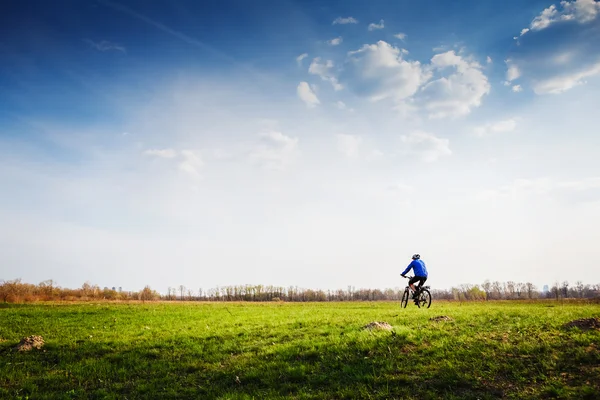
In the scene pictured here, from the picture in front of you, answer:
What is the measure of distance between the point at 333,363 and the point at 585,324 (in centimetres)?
883

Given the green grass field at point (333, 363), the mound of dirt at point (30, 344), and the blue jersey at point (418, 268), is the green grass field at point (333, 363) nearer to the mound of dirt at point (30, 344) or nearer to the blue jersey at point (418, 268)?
the mound of dirt at point (30, 344)

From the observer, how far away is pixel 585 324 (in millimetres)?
11938

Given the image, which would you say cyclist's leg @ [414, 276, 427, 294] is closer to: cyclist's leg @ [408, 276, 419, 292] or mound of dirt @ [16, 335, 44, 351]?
cyclist's leg @ [408, 276, 419, 292]

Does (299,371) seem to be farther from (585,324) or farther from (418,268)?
(418,268)

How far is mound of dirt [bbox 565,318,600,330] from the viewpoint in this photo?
11695 mm

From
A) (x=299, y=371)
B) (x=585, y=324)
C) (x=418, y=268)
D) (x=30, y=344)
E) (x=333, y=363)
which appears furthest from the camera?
(x=418, y=268)

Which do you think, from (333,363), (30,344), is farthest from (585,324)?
(30,344)

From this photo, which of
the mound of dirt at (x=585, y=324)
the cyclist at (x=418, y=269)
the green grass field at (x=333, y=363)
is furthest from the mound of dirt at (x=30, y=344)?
the mound of dirt at (x=585, y=324)

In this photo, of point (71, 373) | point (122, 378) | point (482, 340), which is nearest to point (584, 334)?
point (482, 340)

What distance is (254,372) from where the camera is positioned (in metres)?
12.2

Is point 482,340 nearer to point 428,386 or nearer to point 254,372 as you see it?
point 428,386

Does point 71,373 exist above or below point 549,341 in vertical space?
below

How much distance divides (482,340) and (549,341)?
1921 mm

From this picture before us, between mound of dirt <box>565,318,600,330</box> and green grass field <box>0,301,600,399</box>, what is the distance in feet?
1.22
